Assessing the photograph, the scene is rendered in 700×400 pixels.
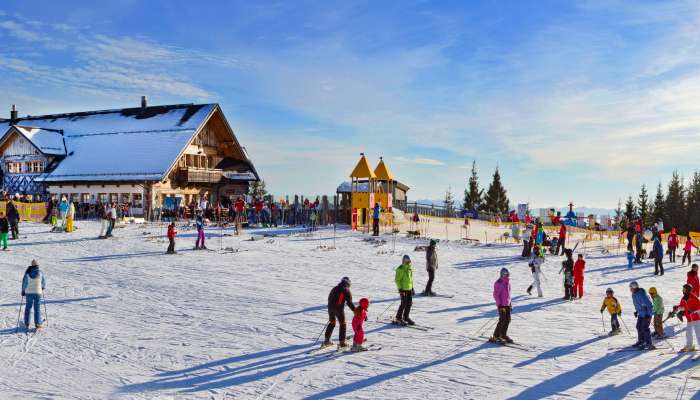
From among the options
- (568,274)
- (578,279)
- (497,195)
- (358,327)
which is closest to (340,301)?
(358,327)

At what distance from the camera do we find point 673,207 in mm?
60406

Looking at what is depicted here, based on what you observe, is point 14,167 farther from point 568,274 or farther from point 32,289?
point 568,274

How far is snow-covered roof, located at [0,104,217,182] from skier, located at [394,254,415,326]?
2508cm

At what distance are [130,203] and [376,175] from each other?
15659 mm

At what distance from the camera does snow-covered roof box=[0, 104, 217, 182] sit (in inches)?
1419

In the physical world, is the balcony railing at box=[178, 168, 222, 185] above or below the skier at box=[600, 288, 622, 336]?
above

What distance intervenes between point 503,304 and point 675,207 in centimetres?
5777

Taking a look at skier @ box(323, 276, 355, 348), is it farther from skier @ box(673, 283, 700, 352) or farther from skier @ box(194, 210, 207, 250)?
skier @ box(194, 210, 207, 250)

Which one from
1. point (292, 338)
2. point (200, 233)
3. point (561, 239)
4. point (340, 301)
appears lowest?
point (292, 338)

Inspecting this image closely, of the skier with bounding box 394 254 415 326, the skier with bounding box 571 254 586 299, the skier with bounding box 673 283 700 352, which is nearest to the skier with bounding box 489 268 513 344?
the skier with bounding box 394 254 415 326

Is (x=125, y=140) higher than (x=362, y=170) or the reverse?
higher

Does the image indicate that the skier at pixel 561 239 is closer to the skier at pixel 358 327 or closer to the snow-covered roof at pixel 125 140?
the skier at pixel 358 327

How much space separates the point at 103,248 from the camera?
79.6 ft

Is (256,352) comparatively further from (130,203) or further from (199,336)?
(130,203)
